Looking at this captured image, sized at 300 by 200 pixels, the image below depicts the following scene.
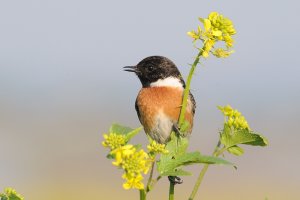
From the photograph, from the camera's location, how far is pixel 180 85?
559 cm

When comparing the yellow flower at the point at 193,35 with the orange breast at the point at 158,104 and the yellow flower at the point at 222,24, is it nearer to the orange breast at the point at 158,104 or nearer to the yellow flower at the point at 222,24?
the yellow flower at the point at 222,24

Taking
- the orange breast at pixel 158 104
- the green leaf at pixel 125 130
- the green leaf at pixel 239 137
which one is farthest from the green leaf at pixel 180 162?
the orange breast at pixel 158 104

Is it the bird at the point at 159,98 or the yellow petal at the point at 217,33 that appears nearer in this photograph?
the yellow petal at the point at 217,33

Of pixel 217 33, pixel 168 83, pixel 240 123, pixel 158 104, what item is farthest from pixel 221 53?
pixel 168 83

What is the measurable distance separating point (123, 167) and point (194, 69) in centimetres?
60

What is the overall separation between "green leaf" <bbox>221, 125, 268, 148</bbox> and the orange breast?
2871mm

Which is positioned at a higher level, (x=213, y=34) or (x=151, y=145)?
(x=213, y=34)

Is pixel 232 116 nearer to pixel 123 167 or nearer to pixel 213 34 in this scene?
pixel 213 34

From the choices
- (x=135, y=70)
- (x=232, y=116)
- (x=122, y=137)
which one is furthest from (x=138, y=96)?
(x=122, y=137)

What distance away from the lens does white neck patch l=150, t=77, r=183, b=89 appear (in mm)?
5637

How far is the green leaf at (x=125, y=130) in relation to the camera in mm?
2018

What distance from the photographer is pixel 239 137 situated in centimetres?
230

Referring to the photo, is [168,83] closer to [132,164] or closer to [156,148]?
[156,148]

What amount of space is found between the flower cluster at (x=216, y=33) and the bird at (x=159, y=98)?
109 inches
